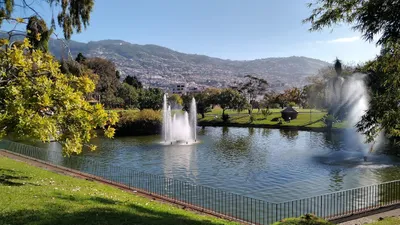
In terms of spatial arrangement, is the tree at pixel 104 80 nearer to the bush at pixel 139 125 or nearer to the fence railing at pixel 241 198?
the bush at pixel 139 125

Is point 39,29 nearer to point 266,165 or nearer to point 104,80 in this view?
point 266,165

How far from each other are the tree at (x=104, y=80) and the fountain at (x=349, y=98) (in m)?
52.2

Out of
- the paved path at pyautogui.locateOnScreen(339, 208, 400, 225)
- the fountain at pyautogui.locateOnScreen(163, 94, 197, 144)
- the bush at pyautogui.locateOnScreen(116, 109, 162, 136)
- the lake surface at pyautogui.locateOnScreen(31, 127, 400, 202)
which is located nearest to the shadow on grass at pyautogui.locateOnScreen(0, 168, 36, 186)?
the lake surface at pyautogui.locateOnScreen(31, 127, 400, 202)

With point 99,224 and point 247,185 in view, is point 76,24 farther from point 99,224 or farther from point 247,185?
point 247,185

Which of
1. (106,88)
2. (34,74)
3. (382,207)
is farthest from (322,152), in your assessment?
(106,88)

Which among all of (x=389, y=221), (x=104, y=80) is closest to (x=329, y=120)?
(x=389, y=221)

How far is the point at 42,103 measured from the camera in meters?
13.7

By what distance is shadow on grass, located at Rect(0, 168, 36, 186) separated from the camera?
15.3 metres

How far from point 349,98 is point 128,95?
6788 centimetres

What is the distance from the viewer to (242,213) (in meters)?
16.2

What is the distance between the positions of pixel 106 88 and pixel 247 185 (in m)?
75.4

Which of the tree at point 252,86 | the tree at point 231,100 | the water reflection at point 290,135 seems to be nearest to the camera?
the water reflection at point 290,135

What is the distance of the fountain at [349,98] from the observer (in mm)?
46328

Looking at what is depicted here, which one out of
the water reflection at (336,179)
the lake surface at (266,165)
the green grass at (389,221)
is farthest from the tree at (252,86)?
the green grass at (389,221)
